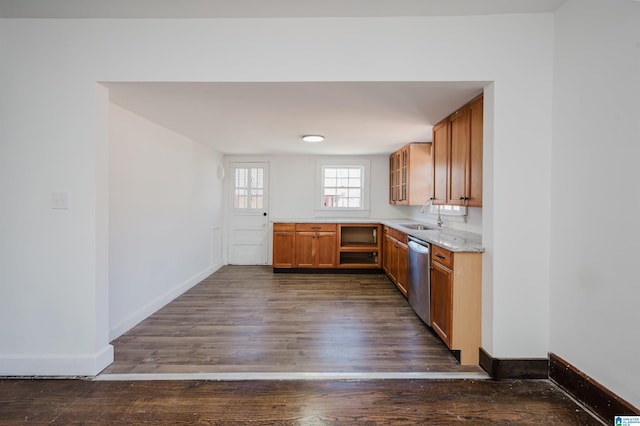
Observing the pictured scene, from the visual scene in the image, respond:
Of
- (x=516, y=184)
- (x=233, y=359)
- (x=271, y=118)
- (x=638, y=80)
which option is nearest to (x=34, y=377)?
(x=233, y=359)

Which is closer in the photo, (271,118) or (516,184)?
(516,184)

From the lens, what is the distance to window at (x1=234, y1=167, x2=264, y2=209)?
593 cm

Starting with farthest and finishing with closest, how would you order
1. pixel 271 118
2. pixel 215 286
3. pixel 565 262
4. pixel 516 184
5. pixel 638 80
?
1. pixel 215 286
2. pixel 271 118
3. pixel 516 184
4. pixel 565 262
5. pixel 638 80

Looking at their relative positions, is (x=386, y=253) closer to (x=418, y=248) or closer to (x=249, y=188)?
(x=418, y=248)

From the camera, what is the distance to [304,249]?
525cm

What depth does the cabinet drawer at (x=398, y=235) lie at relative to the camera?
387 centimetres

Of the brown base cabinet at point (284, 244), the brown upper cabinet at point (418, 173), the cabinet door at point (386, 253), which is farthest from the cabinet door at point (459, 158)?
the brown base cabinet at point (284, 244)

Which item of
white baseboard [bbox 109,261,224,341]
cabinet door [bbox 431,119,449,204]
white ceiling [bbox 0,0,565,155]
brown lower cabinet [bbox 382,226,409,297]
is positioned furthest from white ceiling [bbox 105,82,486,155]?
white baseboard [bbox 109,261,224,341]

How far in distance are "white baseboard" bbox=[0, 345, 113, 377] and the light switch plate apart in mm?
1039

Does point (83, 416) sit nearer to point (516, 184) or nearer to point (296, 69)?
point (296, 69)

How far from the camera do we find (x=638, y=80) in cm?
153

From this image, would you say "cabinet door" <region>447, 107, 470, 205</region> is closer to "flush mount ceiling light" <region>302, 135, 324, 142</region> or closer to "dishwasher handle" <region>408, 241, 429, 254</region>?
"dishwasher handle" <region>408, 241, 429, 254</region>

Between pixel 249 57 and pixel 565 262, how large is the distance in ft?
8.20

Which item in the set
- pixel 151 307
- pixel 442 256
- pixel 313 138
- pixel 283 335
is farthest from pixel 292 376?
pixel 313 138
